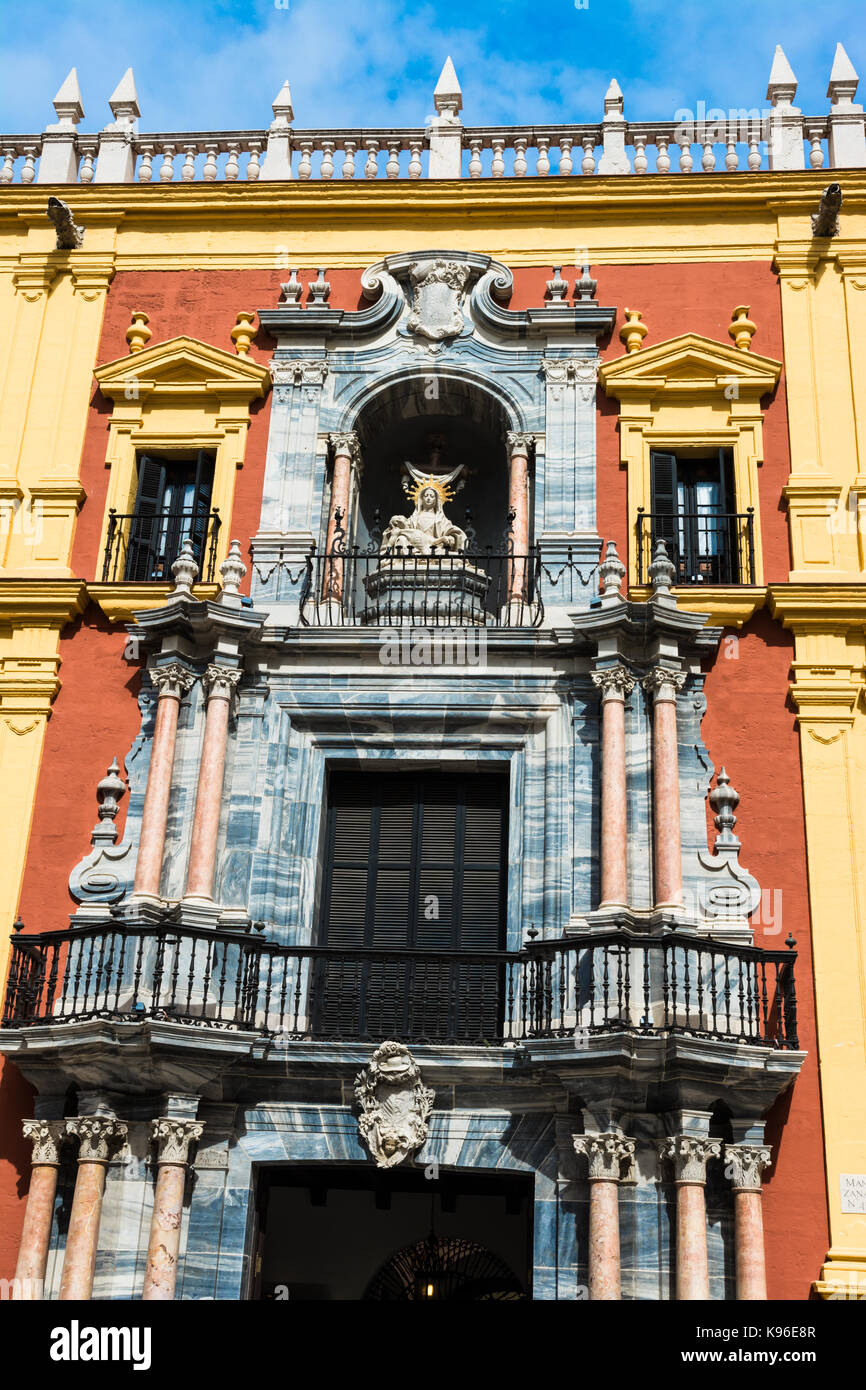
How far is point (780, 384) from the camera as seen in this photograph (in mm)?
16125

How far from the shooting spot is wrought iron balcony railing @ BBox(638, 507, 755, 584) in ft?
50.5

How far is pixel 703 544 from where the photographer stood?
15797 mm

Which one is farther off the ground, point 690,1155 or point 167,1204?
point 690,1155

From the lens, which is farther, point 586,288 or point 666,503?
point 586,288

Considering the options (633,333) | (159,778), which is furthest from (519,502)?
(159,778)

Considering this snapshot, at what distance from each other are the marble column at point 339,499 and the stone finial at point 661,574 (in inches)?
114

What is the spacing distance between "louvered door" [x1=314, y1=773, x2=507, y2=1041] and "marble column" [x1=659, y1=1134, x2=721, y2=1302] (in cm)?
183

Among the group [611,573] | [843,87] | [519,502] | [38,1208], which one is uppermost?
[843,87]

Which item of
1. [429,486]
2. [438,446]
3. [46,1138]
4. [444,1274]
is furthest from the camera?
[438,446]

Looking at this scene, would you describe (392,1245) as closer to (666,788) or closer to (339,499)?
(666,788)

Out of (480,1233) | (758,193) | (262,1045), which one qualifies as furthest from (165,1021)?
(758,193)

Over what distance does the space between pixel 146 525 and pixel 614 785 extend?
17.6 feet

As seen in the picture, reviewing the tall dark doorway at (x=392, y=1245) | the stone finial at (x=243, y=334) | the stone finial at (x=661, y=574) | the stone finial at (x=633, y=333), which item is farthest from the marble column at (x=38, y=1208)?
the stone finial at (x=633, y=333)

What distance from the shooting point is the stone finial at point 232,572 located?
1491 centimetres
